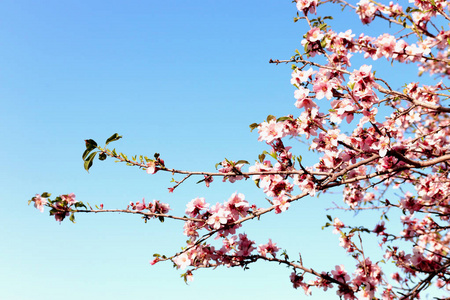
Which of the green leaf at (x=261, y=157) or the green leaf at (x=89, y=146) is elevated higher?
the green leaf at (x=89, y=146)

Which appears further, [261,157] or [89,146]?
[261,157]

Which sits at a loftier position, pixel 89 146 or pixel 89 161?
pixel 89 146

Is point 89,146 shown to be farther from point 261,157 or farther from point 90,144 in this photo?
point 261,157

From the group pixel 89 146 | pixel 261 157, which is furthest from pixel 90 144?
pixel 261 157

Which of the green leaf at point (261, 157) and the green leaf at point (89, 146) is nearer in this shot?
the green leaf at point (89, 146)

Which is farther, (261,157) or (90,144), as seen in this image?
(261,157)

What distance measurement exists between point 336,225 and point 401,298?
58.6 inches

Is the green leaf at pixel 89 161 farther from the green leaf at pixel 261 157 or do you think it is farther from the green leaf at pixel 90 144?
the green leaf at pixel 261 157

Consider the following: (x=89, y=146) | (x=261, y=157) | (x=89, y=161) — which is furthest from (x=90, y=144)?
(x=261, y=157)

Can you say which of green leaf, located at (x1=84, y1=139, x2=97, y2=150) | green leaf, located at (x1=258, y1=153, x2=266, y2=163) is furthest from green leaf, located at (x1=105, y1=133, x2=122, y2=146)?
green leaf, located at (x1=258, y1=153, x2=266, y2=163)

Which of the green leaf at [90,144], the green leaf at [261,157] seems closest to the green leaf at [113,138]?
the green leaf at [90,144]

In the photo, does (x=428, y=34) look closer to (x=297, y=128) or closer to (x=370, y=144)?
(x=370, y=144)

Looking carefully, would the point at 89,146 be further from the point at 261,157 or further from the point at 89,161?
the point at 261,157

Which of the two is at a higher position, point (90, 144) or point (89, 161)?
point (90, 144)
